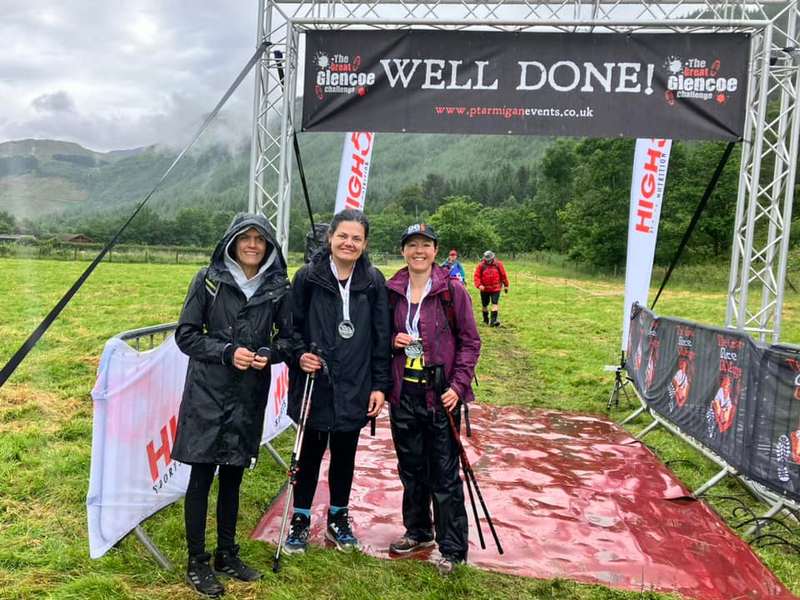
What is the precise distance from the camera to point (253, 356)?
3.01 metres

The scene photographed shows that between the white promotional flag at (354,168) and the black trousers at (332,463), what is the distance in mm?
4856

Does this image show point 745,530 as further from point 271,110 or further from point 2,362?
point 2,362

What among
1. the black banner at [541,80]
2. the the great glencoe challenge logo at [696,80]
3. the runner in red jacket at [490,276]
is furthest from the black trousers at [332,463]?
the runner in red jacket at [490,276]

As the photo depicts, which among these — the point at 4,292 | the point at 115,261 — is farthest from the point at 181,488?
the point at 115,261

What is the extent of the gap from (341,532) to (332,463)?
421 mm

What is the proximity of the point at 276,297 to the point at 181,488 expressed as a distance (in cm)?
166

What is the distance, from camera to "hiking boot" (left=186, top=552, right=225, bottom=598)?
9.87 ft

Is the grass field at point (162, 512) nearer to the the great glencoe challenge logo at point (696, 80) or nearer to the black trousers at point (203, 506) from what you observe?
the black trousers at point (203, 506)

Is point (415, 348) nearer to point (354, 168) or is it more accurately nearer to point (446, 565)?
point (446, 565)

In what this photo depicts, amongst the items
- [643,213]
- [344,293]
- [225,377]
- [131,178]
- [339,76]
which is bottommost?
[225,377]

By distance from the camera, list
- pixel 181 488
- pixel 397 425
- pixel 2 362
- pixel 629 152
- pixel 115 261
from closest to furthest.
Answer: pixel 397 425 → pixel 181 488 → pixel 2 362 → pixel 115 261 → pixel 629 152

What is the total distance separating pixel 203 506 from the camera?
10.2ft

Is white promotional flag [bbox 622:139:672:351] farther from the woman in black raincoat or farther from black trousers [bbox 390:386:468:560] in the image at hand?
the woman in black raincoat

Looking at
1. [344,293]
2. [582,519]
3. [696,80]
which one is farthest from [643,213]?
[344,293]
